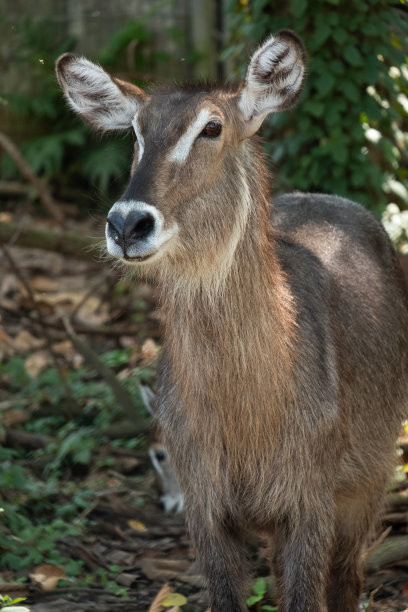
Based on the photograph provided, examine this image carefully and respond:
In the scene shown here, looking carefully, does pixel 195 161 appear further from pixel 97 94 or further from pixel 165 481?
pixel 165 481

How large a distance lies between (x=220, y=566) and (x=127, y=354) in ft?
11.2

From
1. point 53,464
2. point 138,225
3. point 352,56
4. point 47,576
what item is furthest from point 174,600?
point 352,56

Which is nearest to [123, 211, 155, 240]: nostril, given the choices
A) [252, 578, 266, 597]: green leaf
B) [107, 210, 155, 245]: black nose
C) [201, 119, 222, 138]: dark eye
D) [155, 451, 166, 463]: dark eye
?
[107, 210, 155, 245]: black nose

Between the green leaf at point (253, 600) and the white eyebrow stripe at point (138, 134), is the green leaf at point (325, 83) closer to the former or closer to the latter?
the white eyebrow stripe at point (138, 134)

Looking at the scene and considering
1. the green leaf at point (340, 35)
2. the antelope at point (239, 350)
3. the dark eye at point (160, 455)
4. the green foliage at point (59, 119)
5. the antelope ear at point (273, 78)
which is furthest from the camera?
the green foliage at point (59, 119)

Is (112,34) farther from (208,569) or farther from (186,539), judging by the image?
(208,569)

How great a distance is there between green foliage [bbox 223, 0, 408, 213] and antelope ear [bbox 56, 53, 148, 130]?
2.17m

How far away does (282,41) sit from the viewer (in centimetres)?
388

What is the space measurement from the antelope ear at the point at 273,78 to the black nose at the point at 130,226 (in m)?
0.80

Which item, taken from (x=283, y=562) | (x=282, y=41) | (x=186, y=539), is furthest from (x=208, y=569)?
(x=282, y=41)

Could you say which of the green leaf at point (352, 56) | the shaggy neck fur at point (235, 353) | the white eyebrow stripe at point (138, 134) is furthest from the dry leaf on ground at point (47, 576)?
the green leaf at point (352, 56)

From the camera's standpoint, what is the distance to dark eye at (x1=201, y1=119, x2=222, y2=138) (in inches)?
149

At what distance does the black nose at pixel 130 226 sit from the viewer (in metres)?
3.42

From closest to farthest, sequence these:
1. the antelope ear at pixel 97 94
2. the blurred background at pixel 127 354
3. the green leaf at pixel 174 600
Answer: the antelope ear at pixel 97 94
the green leaf at pixel 174 600
the blurred background at pixel 127 354
